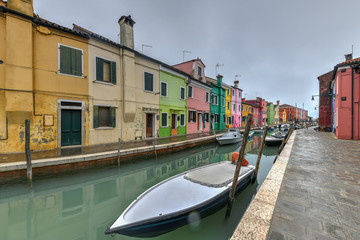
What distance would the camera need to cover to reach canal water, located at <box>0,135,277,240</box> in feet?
11.0

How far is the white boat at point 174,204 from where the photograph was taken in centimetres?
272

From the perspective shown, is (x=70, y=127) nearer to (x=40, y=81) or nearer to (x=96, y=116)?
(x=96, y=116)

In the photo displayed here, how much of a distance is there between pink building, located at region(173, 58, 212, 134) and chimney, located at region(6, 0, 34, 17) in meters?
12.6

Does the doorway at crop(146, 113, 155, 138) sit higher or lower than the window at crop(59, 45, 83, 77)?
lower

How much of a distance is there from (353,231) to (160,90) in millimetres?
12714

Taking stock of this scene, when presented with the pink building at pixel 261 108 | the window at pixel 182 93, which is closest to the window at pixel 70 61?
the window at pixel 182 93

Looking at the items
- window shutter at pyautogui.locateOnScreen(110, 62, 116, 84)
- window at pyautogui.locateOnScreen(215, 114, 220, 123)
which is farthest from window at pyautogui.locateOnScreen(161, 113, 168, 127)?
window at pyautogui.locateOnScreen(215, 114, 220, 123)

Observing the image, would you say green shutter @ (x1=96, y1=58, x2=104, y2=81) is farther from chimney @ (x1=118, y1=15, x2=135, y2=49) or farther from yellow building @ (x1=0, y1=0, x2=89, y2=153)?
chimney @ (x1=118, y1=15, x2=135, y2=49)

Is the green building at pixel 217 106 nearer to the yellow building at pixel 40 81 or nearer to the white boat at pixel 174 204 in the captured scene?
the yellow building at pixel 40 81

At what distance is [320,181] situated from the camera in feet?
13.0

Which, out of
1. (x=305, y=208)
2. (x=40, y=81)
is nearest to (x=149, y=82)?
(x=40, y=81)

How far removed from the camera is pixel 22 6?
6.95 meters

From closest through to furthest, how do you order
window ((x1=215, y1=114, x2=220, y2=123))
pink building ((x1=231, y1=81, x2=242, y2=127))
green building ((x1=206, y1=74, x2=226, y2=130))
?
green building ((x1=206, y1=74, x2=226, y2=130)) → window ((x1=215, y1=114, x2=220, y2=123)) → pink building ((x1=231, y1=81, x2=242, y2=127))

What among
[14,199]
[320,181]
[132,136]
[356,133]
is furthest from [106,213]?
[356,133]
